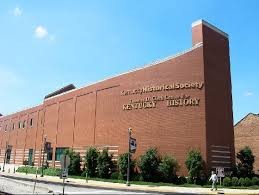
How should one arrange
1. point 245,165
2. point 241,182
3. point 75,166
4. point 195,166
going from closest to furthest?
point 241,182
point 195,166
point 245,165
point 75,166

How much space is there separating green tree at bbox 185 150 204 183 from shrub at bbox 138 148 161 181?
11.6ft

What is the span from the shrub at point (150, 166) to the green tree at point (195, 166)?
355cm

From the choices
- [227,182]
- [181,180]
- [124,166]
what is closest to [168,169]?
[181,180]

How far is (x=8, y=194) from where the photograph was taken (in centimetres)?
2320

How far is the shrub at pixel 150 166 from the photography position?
A: 40312mm

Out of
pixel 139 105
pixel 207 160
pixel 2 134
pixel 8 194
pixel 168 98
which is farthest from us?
pixel 2 134

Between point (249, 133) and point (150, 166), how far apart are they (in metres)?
22.5

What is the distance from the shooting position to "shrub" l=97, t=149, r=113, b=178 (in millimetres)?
45875

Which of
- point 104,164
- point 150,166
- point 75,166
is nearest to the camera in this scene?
point 150,166

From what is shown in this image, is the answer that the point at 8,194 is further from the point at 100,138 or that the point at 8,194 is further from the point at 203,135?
the point at 100,138

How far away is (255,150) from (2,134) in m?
70.7

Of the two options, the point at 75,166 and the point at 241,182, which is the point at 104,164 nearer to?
the point at 75,166

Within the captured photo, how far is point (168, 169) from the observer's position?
38875mm

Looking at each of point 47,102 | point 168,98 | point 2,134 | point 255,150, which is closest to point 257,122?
point 255,150
